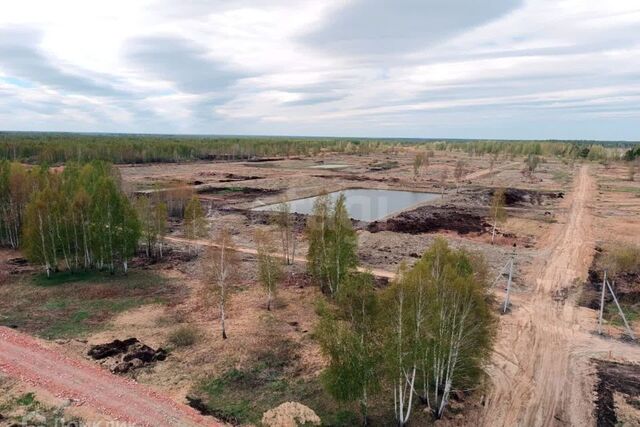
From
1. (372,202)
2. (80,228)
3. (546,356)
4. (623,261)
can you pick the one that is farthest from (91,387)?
(372,202)

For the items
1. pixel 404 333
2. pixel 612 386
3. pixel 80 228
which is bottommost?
pixel 612 386

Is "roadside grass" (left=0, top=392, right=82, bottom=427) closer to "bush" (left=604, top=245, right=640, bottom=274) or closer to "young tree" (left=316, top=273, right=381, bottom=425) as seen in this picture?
"young tree" (left=316, top=273, right=381, bottom=425)

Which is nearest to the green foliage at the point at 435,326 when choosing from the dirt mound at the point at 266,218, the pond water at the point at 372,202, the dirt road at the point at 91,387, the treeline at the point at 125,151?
the dirt road at the point at 91,387

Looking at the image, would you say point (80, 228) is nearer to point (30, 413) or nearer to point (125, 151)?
point (30, 413)

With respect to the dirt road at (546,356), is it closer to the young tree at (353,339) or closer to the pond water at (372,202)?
the young tree at (353,339)

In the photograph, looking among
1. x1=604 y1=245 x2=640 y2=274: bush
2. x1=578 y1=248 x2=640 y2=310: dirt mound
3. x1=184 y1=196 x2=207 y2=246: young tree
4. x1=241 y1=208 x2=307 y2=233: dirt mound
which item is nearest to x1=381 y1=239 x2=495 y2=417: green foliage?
x1=578 y1=248 x2=640 y2=310: dirt mound

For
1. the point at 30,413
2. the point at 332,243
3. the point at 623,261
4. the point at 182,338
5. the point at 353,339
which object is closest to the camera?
the point at 353,339

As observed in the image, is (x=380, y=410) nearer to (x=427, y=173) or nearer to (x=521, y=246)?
(x=521, y=246)
